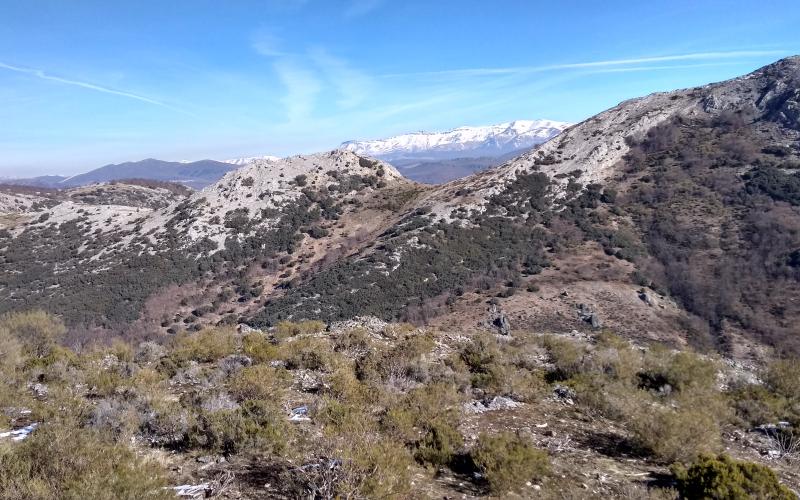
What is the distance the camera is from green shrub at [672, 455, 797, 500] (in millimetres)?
5699

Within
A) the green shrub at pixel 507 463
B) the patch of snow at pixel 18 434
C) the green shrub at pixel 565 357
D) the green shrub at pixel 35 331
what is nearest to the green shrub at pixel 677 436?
the green shrub at pixel 507 463

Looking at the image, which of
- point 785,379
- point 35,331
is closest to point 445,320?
point 785,379

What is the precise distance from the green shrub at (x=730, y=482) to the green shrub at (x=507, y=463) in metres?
1.88

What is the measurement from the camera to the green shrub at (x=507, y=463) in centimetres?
645

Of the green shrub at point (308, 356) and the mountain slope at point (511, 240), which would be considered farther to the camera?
the mountain slope at point (511, 240)

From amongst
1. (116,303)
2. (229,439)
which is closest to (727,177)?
(229,439)

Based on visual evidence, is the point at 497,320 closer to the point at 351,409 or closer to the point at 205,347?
the point at 205,347

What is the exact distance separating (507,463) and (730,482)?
9.00 feet

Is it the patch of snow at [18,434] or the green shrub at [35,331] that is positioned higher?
the patch of snow at [18,434]

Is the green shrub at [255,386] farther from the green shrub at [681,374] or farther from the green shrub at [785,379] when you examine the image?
the green shrub at [785,379]

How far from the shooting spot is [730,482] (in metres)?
5.77

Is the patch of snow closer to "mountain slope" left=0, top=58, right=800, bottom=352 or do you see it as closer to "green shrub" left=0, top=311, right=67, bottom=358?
"green shrub" left=0, top=311, right=67, bottom=358

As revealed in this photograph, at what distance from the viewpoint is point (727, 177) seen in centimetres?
4956

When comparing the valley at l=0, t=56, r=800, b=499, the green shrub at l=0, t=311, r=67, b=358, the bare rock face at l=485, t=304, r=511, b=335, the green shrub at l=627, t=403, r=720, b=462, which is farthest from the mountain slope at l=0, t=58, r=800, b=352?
the green shrub at l=627, t=403, r=720, b=462
